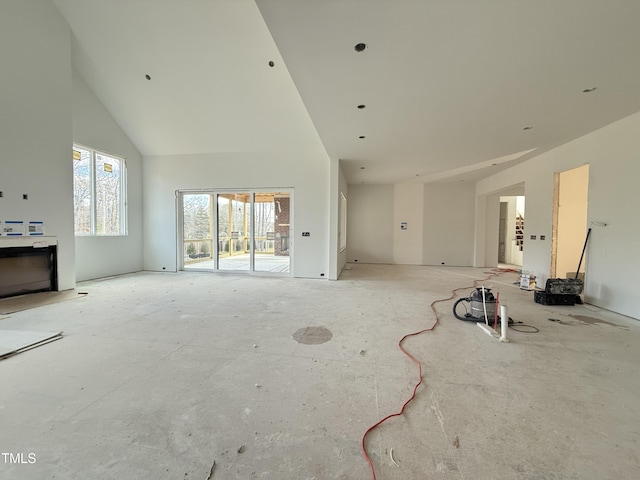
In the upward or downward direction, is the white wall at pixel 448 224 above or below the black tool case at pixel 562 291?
above

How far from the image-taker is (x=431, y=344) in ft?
9.35

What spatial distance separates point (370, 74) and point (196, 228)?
637cm

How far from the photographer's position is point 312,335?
3.06 m

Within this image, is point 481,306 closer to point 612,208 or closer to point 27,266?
point 612,208

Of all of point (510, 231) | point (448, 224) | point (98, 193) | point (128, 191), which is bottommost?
point (510, 231)

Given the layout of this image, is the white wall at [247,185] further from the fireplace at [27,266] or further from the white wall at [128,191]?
the fireplace at [27,266]

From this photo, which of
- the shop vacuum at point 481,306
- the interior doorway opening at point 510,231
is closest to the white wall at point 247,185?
the shop vacuum at point 481,306

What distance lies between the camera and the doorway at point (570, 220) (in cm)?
580

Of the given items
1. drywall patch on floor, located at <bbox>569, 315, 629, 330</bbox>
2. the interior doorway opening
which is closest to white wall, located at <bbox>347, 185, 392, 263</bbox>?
the interior doorway opening

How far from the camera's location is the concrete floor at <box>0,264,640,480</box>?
1374mm

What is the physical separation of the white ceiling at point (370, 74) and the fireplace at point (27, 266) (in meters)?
3.57

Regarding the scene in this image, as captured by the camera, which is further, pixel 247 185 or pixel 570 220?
pixel 247 185

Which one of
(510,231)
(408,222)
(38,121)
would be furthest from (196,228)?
(510,231)

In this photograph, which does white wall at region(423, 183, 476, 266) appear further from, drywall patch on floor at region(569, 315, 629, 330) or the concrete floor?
the concrete floor
